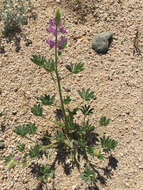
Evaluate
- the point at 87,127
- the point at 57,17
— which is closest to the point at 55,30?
the point at 57,17

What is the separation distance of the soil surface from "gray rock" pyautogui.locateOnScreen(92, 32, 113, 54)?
81mm

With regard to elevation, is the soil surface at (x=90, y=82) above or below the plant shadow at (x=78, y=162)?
above

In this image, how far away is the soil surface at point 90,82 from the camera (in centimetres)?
274

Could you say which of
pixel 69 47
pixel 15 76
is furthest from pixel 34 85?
pixel 69 47

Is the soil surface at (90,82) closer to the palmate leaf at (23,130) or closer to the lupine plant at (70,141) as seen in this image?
the lupine plant at (70,141)

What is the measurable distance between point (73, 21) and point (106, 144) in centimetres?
219

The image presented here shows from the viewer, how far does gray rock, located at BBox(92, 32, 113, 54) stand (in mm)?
3537

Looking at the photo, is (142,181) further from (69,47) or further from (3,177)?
(69,47)

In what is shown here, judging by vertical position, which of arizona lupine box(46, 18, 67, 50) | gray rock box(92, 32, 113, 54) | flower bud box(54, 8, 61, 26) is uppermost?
flower bud box(54, 8, 61, 26)

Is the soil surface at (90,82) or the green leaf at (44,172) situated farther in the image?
the soil surface at (90,82)

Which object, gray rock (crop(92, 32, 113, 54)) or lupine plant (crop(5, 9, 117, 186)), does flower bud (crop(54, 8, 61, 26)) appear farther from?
gray rock (crop(92, 32, 113, 54))

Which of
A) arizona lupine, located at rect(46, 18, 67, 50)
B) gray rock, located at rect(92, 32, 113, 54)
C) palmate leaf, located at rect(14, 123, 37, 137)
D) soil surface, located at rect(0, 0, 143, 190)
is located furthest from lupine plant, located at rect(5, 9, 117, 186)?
gray rock, located at rect(92, 32, 113, 54)

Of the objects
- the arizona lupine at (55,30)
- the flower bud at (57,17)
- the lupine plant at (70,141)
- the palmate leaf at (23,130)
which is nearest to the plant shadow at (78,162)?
the lupine plant at (70,141)

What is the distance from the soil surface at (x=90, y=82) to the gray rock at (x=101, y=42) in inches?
3.2
